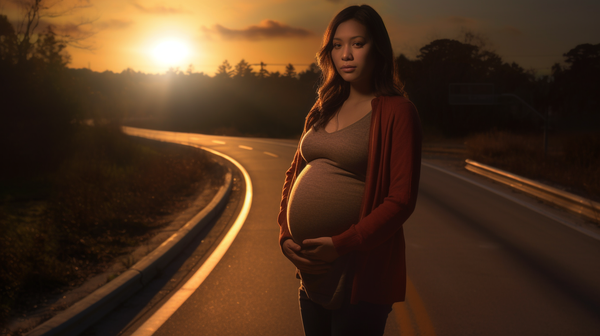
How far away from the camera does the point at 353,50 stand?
6.79 feet

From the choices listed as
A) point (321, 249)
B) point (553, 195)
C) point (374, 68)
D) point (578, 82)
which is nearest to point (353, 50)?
point (374, 68)

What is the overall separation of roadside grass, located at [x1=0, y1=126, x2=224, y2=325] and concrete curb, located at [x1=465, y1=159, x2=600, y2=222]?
787 centimetres

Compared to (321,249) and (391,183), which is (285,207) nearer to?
(321,249)

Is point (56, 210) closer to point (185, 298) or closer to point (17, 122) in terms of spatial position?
point (185, 298)

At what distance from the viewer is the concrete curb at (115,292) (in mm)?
3920

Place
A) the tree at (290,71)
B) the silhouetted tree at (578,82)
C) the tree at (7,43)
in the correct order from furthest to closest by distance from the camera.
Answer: the tree at (290,71) → the silhouetted tree at (578,82) → the tree at (7,43)

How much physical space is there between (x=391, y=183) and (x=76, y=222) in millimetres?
6936

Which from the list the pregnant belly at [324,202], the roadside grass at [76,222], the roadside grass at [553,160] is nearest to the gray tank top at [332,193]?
the pregnant belly at [324,202]

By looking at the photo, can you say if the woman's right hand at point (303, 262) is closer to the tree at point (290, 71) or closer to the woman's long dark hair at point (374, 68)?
the woman's long dark hair at point (374, 68)

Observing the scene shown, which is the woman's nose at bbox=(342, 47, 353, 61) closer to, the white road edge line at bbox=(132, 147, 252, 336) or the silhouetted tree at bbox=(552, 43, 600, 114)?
the white road edge line at bbox=(132, 147, 252, 336)

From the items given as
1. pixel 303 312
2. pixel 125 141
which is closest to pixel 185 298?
pixel 303 312

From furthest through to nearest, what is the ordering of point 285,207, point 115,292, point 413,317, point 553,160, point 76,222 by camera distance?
point 553,160 → point 76,222 → point 115,292 → point 413,317 → point 285,207

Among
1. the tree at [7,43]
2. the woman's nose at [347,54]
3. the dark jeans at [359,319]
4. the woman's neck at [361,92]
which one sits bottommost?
the dark jeans at [359,319]

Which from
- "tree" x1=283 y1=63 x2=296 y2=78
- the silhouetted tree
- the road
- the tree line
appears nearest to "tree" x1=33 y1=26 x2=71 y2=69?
the tree line
